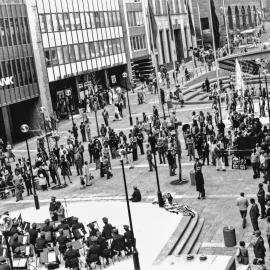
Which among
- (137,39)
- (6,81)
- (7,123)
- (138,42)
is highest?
(137,39)

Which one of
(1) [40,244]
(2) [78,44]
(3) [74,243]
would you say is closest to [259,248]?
(3) [74,243]

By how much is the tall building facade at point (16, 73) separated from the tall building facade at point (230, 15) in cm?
4662

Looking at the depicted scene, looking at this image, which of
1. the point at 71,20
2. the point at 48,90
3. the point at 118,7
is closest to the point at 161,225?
the point at 48,90

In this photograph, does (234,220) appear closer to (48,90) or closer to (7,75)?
(7,75)

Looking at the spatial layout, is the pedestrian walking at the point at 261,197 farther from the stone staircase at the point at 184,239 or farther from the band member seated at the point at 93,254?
the band member seated at the point at 93,254

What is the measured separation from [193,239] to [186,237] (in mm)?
286

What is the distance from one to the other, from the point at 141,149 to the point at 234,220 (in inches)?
580

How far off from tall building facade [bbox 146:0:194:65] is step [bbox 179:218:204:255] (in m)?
60.9

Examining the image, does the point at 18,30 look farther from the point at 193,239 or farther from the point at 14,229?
the point at 193,239

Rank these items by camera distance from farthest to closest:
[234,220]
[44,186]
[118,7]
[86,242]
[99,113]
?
[118,7], [99,113], [44,186], [234,220], [86,242]

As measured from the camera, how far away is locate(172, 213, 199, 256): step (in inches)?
850

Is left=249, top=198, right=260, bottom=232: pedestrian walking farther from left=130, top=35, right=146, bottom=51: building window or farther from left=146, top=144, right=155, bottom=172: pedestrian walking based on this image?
left=130, top=35, right=146, bottom=51: building window

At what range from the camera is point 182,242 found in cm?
2220

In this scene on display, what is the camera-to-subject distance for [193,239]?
22500 mm
